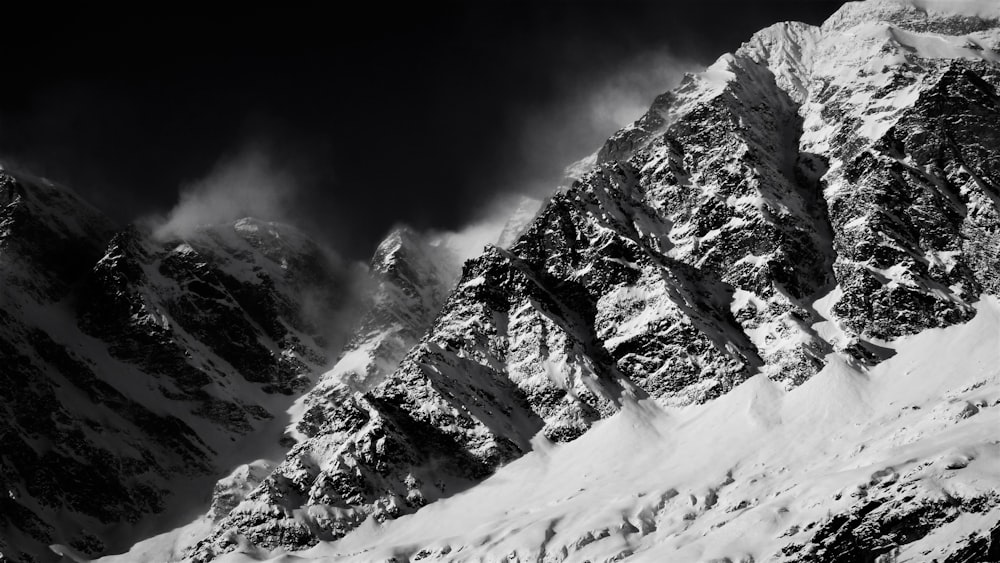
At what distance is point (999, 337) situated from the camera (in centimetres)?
16138

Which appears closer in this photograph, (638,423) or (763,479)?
(763,479)

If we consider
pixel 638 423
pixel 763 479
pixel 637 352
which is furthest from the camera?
pixel 637 352

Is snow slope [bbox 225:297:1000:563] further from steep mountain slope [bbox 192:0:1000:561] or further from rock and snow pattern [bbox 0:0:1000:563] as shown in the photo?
steep mountain slope [bbox 192:0:1000:561]

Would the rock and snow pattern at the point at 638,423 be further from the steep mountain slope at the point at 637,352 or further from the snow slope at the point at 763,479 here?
the snow slope at the point at 763,479

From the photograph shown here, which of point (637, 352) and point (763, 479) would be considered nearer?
point (763, 479)

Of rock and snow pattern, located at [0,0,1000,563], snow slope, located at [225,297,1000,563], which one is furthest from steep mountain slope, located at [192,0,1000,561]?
snow slope, located at [225,297,1000,563]

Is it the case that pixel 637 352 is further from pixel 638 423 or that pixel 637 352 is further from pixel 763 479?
pixel 763 479

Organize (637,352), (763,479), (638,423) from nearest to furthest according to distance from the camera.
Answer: (763,479) → (638,423) → (637,352)

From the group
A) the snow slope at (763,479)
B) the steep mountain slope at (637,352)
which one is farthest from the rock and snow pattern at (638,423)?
the snow slope at (763,479)

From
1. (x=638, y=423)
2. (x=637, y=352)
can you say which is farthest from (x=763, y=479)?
(x=637, y=352)

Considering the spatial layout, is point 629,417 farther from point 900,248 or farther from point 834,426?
point 900,248

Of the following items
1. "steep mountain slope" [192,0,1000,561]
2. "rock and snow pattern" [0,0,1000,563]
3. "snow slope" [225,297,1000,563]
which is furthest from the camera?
"steep mountain slope" [192,0,1000,561]

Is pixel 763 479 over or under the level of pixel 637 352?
under

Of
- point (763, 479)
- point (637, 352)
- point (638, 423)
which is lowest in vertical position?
point (763, 479)
